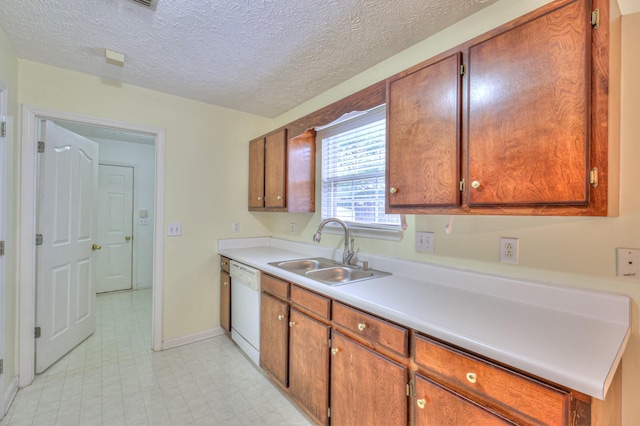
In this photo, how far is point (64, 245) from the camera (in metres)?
2.47

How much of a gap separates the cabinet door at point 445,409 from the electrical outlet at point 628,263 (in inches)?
28.4

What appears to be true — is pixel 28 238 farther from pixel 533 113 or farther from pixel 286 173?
pixel 533 113

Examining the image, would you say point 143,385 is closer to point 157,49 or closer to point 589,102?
point 157,49

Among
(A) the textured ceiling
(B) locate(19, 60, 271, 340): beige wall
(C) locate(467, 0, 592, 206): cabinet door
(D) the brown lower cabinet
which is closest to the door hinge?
(D) the brown lower cabinet

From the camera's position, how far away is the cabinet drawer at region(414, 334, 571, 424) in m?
0.80

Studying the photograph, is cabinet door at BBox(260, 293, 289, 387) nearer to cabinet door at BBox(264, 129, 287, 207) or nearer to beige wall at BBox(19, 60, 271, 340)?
cabinet door at BBox(264, 129, 287, 207)

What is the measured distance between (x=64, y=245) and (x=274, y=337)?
200 centimetres

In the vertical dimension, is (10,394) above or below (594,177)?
below

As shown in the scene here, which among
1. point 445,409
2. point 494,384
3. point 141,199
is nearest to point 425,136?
point 494,384

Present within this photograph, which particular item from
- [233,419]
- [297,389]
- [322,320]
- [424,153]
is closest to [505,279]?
[424,153]

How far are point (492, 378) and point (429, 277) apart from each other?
2.55 ft

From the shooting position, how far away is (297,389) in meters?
1.80

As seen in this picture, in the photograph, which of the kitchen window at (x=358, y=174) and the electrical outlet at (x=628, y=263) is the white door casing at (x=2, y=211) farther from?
the electrical outlet at (x=628, y=263)

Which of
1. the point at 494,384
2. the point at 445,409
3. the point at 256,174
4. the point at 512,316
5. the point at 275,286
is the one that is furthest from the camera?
Answer: the point at 256,174
